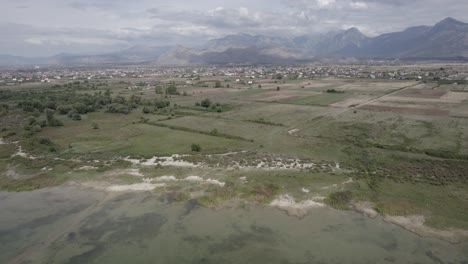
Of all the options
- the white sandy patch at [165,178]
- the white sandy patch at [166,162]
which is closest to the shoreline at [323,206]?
the white sandy patch at [165,178]

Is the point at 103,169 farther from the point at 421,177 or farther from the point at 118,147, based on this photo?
the point at 421,177

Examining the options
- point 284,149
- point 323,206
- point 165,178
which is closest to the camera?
point 323,206

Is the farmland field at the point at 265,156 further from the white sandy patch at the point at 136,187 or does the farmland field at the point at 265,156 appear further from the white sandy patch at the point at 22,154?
the white sandy patch at the point at 22,154

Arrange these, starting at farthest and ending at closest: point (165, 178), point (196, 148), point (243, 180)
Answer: point (196, 148)
point (165, 178)
point (243, 180)

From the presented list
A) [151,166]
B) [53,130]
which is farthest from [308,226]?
[53,130]

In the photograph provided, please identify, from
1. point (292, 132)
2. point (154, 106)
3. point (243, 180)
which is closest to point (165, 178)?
point (243, 180)

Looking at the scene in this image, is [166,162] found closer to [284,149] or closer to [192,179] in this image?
[192,179]
